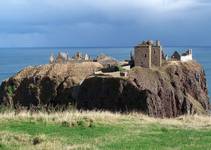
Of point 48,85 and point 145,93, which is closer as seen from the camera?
point 145,93

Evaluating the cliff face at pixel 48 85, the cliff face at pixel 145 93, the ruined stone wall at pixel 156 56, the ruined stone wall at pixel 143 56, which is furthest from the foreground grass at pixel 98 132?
the cliff face at pixel 48 85

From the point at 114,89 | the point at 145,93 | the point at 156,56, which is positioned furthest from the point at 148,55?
the point at 145,93

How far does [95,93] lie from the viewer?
7188 centimetres

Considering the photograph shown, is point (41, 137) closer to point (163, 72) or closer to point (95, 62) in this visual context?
point (163, 72)

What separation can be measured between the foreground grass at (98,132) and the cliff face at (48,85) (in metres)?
54.2

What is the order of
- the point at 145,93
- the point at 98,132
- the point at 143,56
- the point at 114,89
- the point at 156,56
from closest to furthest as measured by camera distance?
the point at 98,132 → the point at 145,93 → the point at 114,89 → the point at 143,56 → the point at 156,56

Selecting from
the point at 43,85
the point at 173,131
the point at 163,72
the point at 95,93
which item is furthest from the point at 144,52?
the point at 173,131

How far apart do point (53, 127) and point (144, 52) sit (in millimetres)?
58005

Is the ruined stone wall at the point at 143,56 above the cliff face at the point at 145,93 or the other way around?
above

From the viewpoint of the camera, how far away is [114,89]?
69.2 m

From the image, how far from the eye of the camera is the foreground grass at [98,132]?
1621cm

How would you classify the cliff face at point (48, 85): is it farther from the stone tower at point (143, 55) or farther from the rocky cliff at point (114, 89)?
the stone tower at point (143, 55)

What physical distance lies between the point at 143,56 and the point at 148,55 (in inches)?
29.5

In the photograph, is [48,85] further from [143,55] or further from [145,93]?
[145,93]
